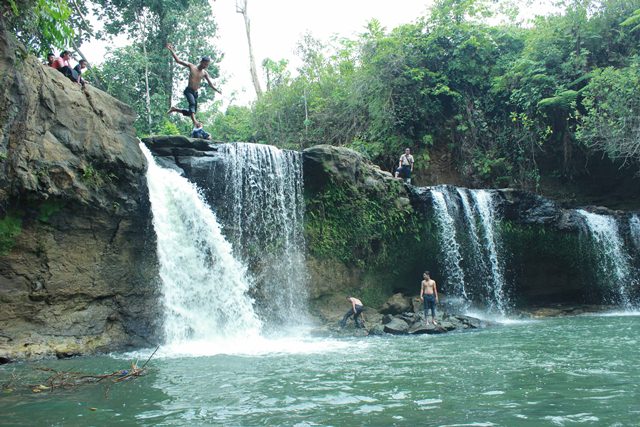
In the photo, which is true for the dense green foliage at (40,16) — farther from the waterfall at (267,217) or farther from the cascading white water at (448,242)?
the cascading white water at (448,242)

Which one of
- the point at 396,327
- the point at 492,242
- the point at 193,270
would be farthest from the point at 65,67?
the point at 492,242

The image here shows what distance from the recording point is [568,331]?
11891mm

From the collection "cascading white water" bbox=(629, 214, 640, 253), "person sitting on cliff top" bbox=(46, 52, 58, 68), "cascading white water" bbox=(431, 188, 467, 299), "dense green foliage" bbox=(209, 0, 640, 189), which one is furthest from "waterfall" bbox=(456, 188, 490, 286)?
"person sitting on cliff top" bbox=(46, 52, 58, 68)

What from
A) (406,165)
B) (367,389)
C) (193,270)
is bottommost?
(367,389)

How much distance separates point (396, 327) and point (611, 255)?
8.90m

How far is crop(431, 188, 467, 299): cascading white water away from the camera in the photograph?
663 inches

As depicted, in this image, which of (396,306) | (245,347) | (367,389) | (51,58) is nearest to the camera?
(367,389)

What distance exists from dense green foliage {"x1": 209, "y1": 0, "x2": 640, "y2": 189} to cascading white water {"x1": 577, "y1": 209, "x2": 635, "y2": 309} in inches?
91.9

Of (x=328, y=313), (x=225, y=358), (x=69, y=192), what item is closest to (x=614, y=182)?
(x=328, y=313)

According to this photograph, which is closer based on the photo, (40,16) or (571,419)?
(571,419)

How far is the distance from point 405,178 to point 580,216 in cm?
572

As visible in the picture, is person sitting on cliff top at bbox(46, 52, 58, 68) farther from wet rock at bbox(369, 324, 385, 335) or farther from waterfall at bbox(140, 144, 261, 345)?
wet rock at bbox(369, 324, 385, 335)

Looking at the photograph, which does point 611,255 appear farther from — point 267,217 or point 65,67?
point 65,67

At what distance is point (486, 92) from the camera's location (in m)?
22.2
